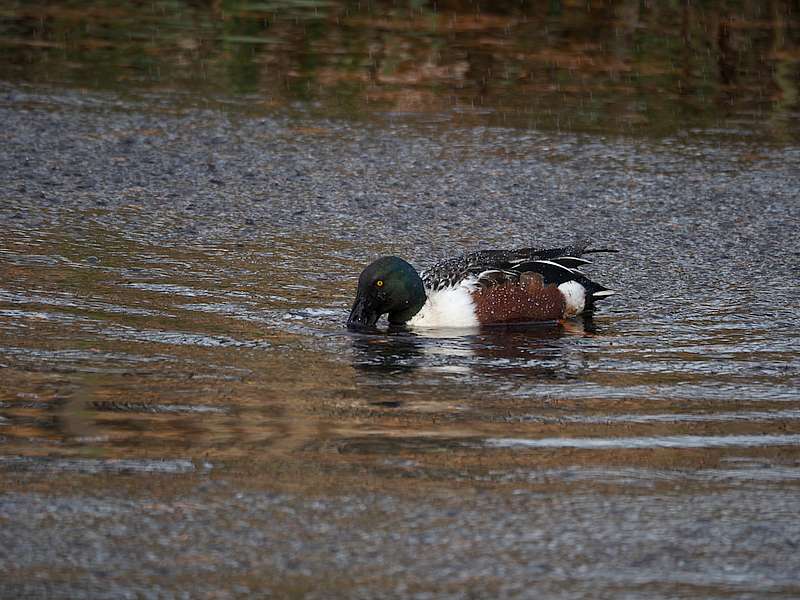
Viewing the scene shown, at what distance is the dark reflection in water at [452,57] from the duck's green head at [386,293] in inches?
186

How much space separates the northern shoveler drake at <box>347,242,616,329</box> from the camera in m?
6.77

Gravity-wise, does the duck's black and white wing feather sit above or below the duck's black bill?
above

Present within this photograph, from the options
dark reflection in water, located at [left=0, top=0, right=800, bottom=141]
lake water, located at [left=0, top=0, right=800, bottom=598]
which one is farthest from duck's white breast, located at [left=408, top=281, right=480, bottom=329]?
dark reflection in water, located at [left=0, top=0, right=800, bottom=141]

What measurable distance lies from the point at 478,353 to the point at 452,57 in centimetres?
748

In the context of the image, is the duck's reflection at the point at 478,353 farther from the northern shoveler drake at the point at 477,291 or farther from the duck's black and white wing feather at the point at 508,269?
the duck's black and white wing feather at the point at 508,269

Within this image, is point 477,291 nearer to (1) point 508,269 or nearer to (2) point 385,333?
(1) point 508,269

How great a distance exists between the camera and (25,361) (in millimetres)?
5836

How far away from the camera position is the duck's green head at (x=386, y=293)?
6719 mm

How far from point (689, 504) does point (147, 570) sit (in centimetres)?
163

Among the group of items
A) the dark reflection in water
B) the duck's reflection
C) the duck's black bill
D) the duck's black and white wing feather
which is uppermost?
the dark reflection in water

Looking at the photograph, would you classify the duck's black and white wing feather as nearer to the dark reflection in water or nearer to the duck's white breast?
the duck's white breast

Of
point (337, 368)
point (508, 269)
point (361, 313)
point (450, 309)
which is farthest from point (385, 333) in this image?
point (337, 368)

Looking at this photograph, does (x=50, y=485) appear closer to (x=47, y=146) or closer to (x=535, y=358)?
(x=535, y=358)

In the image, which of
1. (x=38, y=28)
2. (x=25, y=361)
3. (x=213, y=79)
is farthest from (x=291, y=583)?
(x=38, y=28)
